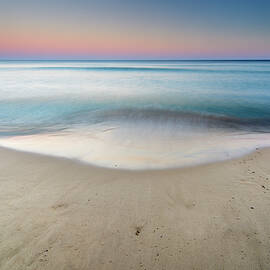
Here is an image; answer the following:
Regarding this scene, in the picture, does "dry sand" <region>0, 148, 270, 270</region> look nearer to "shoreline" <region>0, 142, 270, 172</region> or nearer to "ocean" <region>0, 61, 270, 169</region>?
"shoreline" <region>0, 142, 270, 172</region>

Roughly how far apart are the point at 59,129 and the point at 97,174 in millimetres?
5594

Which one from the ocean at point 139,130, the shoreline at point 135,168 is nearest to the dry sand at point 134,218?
the shoreline at point 135,168

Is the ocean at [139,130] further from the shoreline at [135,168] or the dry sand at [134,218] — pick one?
the dry sand at [134,218]

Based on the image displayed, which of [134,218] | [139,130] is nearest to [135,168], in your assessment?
[134,218]

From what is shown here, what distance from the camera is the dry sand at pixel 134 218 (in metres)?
2.68

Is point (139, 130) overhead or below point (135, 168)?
below

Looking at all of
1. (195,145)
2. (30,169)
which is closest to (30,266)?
(30,169)

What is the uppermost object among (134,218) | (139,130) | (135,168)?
(134,218)

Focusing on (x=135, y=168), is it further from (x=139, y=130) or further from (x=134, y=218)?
(x=139, y=130)

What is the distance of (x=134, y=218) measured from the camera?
3.35 meters

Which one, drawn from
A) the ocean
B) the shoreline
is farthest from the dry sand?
the ocean

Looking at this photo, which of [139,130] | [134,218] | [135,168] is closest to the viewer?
[134,218]

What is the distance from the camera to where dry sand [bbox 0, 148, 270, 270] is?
268 centimetres

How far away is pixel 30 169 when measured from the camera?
4.99m
